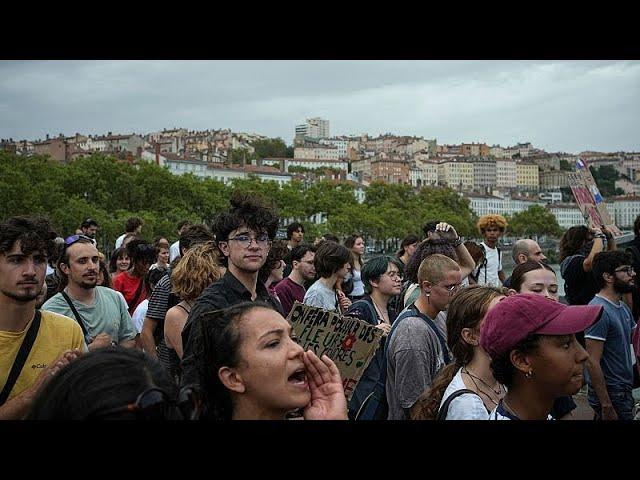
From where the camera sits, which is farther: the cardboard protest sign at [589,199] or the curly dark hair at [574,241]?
the curly dark hair at [574,241]

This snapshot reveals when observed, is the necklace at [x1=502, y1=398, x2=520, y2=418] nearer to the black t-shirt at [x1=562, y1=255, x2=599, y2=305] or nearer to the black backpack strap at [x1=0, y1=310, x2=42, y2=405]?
the black backpack strap at [x1=0, y1=310, x2=42, y2=405]

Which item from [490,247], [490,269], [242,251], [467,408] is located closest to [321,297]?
[490,269]

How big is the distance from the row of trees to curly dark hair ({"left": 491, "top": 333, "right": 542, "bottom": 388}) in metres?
45.8

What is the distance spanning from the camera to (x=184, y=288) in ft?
15.5

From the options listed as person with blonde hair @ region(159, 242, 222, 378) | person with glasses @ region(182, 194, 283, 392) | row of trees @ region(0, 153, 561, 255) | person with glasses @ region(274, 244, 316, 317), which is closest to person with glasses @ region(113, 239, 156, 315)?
person with glasses @ region(274, 244, 316, 317)

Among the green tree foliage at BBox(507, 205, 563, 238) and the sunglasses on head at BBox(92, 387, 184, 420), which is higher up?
the sunglasses on head at BBox(92, 387, 184, 420)

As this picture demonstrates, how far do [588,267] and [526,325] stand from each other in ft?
13.6

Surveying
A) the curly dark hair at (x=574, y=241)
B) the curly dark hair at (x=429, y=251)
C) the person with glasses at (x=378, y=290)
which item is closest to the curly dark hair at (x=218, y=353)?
the person with glasses at (x=378, y=290)

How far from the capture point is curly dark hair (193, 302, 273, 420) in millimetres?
2680

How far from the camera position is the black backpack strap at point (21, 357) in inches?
133

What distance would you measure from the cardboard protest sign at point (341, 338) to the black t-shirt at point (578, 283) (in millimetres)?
3125

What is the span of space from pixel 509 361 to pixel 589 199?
4843 millimetres

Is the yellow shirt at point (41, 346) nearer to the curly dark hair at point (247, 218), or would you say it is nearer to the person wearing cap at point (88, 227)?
the curly dark hair at point (247, 218)

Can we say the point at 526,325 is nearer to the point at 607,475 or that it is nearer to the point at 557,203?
the point at 607,475
